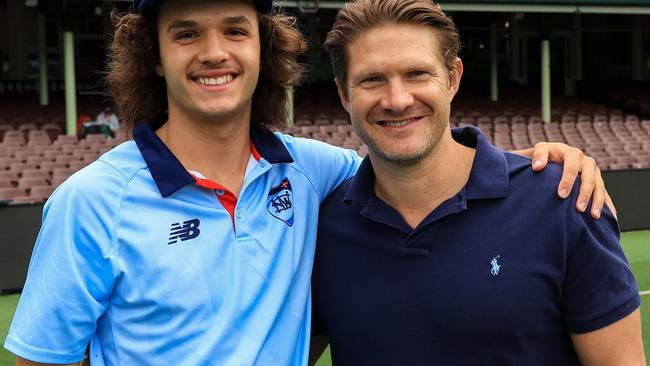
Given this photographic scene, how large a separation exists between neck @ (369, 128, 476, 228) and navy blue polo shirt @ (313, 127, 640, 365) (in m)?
0.05

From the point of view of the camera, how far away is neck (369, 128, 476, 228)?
98.9 inches

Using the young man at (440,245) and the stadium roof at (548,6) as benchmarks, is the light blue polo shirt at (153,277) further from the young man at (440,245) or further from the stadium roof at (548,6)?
the stadium roof at (548,6)

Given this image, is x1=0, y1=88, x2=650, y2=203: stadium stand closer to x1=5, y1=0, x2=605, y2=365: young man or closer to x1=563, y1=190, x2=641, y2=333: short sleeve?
x1=5, y1=0, x2=605, y2=365: young man

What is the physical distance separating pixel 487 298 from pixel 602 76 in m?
32.4

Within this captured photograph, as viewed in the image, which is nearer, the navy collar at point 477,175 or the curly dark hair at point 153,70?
the navy collar at point 477,175

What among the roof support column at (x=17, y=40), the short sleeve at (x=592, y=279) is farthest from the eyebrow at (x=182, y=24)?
the roof support column at (x=17, y=40)

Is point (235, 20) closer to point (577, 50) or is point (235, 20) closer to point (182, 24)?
point (182, 24)

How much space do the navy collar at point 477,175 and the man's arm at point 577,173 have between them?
0.12m

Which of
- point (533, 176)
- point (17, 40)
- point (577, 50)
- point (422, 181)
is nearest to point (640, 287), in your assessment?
point (533, 176)

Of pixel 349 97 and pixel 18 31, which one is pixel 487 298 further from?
pixel 18 31

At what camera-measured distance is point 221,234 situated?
2.41m

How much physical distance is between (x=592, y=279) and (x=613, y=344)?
0.65ft

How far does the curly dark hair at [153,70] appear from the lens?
279 centimetres

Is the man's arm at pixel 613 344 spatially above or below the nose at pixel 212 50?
below
